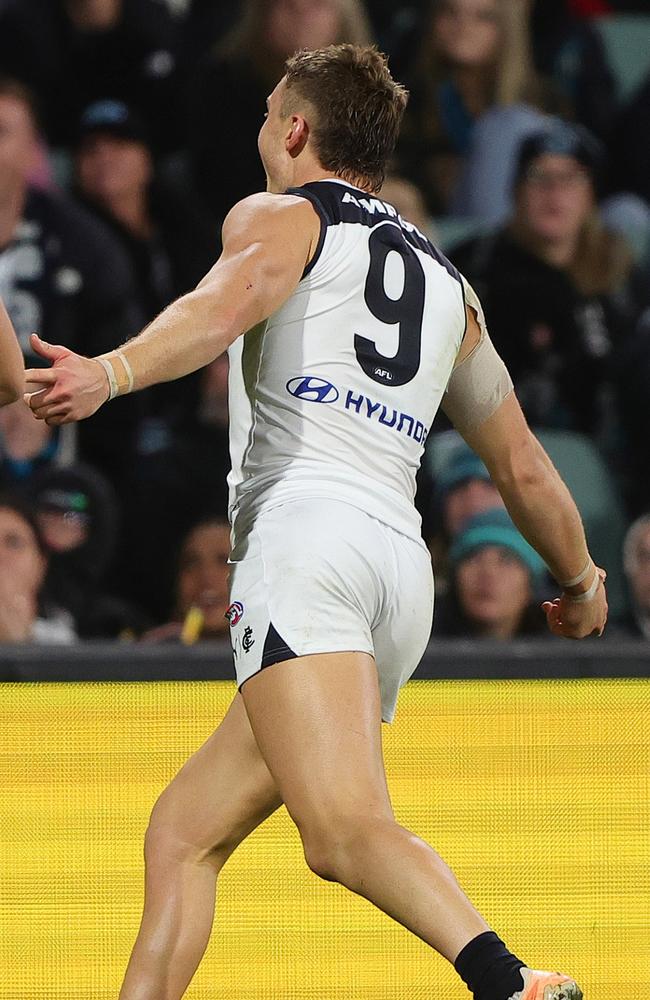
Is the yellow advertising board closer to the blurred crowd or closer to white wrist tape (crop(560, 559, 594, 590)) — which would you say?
white wrist tape (crop(560, 559, 594, 590))

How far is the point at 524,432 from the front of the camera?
346cm

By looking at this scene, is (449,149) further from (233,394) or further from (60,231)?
(233,394)

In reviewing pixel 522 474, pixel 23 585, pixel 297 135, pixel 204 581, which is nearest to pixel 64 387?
pixel 297 135

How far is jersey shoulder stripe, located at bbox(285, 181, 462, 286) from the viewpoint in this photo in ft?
9.98

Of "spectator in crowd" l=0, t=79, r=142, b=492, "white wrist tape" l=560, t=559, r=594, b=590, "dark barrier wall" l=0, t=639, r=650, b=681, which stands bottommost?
"spectator in crowd" l=0, t=79, r=142, b=492

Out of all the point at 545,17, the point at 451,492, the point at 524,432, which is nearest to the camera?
the point at 524,432

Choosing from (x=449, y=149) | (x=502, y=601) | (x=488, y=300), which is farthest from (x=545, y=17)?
(x=502, y=601)

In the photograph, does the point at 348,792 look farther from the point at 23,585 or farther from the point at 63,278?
the point at 63,278

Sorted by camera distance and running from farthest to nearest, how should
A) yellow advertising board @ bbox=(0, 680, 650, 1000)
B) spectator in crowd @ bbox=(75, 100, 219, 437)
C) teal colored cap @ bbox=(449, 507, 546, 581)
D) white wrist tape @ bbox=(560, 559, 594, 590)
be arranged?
1. spectator in crowd @ bbox=(75, 100, 219, 437)
2. teal colored cap @ bbox=(449, 507, 546, 581)
3. yellow advertising board @ bbox=(0, 680, 650, 1000)
4. white wrist tape @ bbox=(560, 559, 594, 590)

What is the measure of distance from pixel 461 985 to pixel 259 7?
503 cm

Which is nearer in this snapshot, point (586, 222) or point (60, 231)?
point (60, 231)

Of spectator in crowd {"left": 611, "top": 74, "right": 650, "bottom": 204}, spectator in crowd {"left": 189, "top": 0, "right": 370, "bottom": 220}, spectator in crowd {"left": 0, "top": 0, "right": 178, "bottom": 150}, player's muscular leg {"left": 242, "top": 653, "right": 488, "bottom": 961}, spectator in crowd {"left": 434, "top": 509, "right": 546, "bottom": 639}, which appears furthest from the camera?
spectator in crowd {"left": 611, "top": 74, "right": 650, "bottom": 204}

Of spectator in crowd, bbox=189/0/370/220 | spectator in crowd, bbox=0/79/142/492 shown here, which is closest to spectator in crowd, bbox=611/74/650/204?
spectator in crowd, bbox=189/0/370/220

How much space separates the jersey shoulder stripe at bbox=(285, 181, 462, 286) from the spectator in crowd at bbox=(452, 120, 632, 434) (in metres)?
3.76
